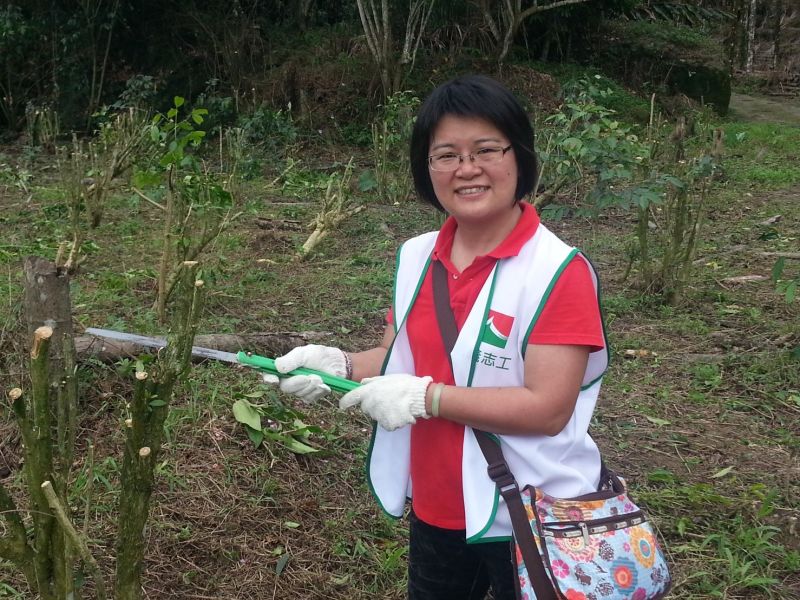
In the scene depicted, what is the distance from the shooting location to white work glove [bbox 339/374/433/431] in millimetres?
1447

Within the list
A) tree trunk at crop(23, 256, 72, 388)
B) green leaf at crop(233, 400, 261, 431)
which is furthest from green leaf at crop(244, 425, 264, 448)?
tree trunk at crop(23, 256, 72, 388)

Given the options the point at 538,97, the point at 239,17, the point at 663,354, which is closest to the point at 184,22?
the point at 239,17

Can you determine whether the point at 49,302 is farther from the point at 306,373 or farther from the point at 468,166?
Result: the point at 468,166

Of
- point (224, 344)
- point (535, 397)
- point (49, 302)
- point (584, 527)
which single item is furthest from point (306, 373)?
point (224, 344)

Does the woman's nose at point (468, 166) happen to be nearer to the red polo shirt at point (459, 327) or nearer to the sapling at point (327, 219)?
the red polo shirt at point (459, 327)

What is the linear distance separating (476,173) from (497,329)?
302 millimetres

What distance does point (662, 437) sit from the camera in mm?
3283

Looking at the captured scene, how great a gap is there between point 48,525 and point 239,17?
9.91 m

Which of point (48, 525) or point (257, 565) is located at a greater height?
point (48, 525)

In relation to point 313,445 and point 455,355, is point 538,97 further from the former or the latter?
point 455,355

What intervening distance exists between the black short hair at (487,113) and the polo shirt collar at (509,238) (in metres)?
0.05

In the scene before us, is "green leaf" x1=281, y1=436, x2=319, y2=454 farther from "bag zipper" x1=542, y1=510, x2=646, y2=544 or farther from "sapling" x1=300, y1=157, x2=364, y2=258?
"sapling" x1=300, y1=157, x2=364, y2=258

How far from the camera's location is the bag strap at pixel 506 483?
1.37 m

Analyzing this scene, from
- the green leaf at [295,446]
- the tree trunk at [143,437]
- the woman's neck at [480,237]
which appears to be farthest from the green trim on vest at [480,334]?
the green leaf at [295,446]
